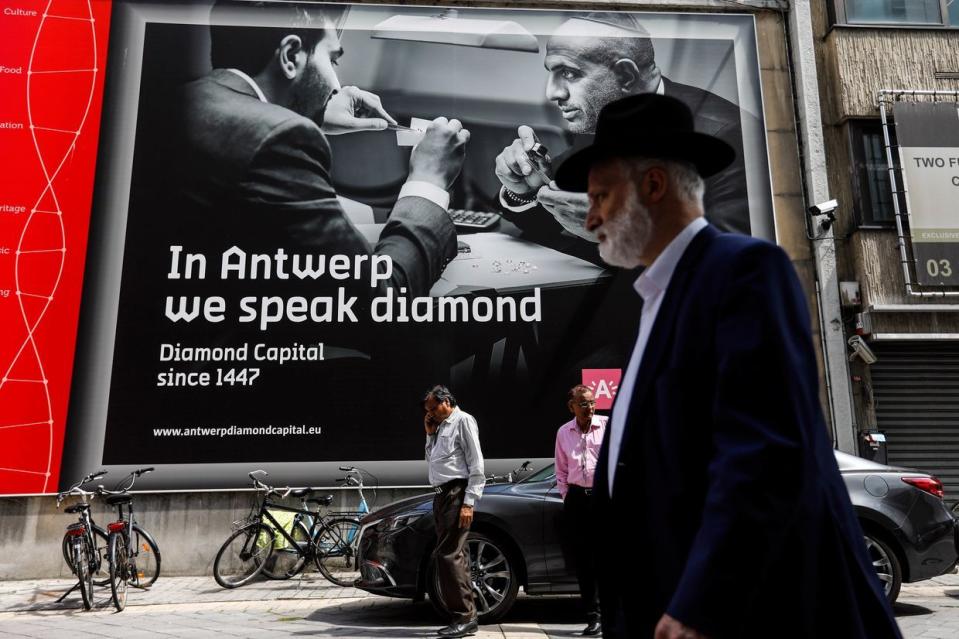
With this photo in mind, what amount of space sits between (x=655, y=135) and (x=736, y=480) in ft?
2.63

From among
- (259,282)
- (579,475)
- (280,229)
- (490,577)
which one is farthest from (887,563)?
(280,229)

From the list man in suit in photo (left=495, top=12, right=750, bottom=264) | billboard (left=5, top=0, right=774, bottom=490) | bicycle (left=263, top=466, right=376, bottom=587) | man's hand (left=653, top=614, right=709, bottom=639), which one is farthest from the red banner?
man's hand (left=653, top=614, right=709, bottom=639)

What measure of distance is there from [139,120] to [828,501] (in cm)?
1186

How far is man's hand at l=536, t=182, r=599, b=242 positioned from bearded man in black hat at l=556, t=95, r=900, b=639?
9.69 metres

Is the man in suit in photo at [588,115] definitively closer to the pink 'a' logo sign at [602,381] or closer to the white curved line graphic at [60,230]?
the pink 'a' logo sign at [602,381]

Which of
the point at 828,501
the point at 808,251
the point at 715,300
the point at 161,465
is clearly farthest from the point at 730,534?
the point at 808,251

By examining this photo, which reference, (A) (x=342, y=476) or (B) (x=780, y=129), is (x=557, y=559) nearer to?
(A) (x=342, y=476)

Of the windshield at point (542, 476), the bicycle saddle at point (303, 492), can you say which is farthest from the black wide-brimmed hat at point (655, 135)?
the bicycle saddle at point (303, 492)

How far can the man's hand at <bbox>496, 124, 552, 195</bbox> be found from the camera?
11.5m

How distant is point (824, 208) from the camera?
11.3 meters

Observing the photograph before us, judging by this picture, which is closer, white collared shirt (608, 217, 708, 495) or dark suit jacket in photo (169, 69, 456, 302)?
white collared shirt (608, 217, 708, 495)

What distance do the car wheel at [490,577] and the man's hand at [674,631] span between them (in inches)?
207

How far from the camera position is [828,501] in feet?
4.57

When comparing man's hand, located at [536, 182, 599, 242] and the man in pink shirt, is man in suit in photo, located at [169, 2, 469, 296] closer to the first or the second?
man's hand, located at [536, 182, 599, 242]
